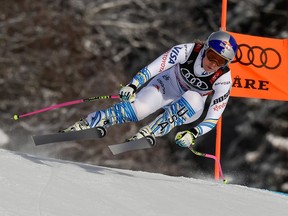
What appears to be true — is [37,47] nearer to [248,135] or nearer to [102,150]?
[102,150]

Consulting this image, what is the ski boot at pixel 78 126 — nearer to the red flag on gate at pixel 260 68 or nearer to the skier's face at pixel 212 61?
the skier's face at pixel 212 61

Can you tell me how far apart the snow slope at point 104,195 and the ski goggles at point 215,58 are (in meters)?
1.16

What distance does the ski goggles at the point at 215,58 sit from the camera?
294 inches

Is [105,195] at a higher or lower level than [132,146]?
Answer: lower

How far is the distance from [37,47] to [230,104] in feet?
20.1

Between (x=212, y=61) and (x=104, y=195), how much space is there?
1.83m

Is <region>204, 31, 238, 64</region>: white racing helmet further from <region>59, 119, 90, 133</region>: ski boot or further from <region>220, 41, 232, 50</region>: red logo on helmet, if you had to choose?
<region>59, 119, 90, 133</region>: ski boot

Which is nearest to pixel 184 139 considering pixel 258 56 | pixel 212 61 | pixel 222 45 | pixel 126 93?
pixel 126 93

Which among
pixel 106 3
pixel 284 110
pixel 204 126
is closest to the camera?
pixel 204 126

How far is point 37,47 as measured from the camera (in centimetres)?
2564

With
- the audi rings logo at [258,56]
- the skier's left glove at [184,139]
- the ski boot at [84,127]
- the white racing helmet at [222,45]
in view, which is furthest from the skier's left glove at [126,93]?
the audi rings logo at [258,56]

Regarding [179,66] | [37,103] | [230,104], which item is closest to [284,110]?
[230,104]

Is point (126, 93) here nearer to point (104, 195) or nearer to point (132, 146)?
point (132, 146)

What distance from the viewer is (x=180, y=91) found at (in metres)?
7.87
